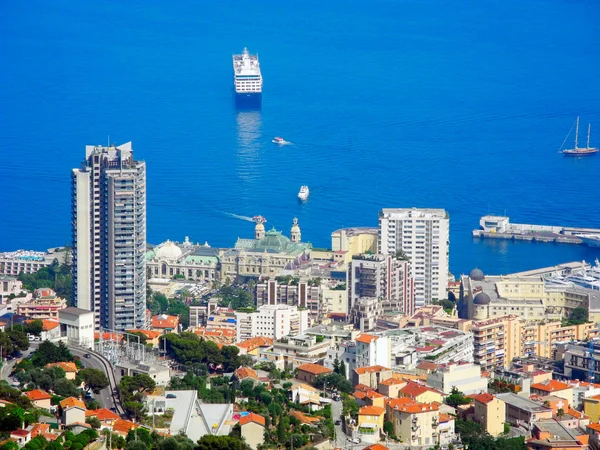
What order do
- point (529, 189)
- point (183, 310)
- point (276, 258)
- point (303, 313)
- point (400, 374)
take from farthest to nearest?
point (529, 189), point (276, 258), point (183, 310), point (303, 313), point (400, 374)

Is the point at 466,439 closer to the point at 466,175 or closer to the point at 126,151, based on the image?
the point at 126,151

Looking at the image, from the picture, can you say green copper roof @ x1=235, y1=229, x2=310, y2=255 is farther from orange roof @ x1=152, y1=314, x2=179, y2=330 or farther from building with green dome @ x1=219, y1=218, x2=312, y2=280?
orange roof @ x1=152, y1=314, x2=179, y2=330

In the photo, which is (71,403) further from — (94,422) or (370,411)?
(370,411)

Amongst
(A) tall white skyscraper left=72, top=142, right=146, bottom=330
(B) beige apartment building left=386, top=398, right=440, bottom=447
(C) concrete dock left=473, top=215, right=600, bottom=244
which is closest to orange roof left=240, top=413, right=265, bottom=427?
(B) beige apartment building left=386, top=398, right=440, bottom=447

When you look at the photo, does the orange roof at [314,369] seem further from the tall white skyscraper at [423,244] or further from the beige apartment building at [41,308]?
the tall white skyscraper at [423,244]

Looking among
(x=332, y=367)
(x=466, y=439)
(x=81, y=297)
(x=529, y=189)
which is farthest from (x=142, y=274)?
(x=529, y=189)
